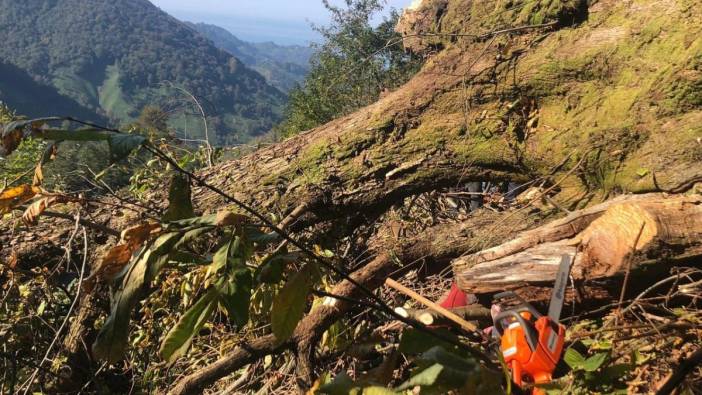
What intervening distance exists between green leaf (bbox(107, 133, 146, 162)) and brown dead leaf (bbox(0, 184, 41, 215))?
1.38ft

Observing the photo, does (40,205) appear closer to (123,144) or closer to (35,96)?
(123,144)

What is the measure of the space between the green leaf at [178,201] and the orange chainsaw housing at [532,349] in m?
1.03

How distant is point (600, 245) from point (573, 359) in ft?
1.72

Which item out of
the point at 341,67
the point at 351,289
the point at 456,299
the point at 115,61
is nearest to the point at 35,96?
the point at 115,61

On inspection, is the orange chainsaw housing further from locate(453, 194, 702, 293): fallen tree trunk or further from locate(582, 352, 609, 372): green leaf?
locate(453, 194, 702, 293): fallen tree trunk

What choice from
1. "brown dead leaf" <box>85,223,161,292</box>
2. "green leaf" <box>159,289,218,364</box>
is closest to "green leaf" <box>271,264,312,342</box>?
"green leaf" <box>159,289,218,364</box>

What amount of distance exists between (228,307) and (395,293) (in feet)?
6.41

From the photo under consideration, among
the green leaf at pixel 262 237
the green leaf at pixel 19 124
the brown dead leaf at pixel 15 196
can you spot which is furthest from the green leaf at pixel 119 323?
the brown dead leaf at pixel 15 196

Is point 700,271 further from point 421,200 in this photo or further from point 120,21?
point 120,21

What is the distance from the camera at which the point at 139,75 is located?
408 feet

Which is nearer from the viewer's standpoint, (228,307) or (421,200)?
(228,307)

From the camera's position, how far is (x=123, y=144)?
776mm

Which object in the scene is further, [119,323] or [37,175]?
[37,175]

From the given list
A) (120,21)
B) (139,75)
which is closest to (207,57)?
(139,75)
